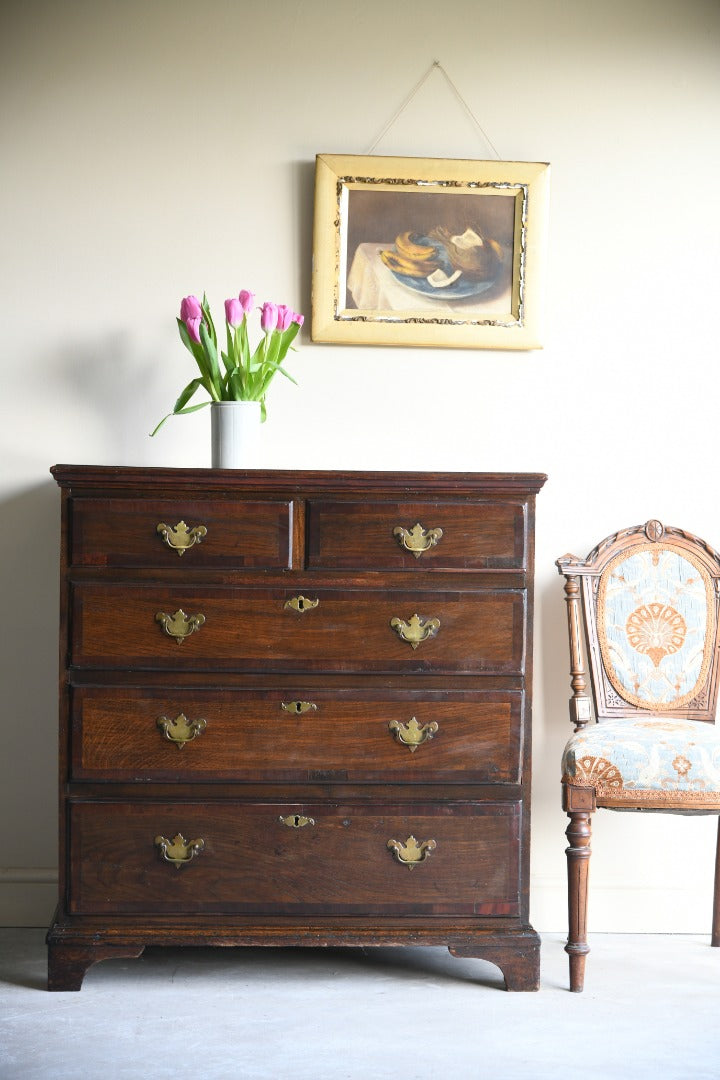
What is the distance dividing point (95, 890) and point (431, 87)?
2.39 meters

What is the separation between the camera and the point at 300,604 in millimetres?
2521

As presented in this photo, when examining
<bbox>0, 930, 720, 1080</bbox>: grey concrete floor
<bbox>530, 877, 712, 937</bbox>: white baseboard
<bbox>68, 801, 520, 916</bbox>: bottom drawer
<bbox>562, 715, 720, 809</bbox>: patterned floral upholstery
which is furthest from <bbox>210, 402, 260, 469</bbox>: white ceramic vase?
<bbox>530, 877, 712, 937</bbox>: white baseboard

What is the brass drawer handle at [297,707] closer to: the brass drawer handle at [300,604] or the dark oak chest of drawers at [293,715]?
the dark oak chest of drawers at [293,715]

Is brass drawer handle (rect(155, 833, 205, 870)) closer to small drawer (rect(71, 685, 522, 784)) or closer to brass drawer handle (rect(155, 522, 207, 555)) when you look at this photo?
small drawer (rect(71, 685, 522, 784))

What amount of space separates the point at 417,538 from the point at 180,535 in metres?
0.57

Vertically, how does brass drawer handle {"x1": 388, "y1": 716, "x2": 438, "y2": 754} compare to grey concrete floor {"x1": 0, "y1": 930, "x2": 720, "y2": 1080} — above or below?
above

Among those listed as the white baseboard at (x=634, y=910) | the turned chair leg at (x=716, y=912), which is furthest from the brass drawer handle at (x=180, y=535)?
the turned chair leg at (x=716, y=912)

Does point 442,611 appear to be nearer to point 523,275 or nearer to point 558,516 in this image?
point 558,516

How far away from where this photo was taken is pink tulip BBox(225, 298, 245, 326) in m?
2.76

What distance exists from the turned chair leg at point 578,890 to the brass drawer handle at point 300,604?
818 mm

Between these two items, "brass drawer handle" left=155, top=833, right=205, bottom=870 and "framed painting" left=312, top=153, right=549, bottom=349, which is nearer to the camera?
"brass drawer handle" left=155, top=833, right=205, bottom=870

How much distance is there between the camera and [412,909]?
2531 millimetres

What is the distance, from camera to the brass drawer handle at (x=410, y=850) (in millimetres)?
2525

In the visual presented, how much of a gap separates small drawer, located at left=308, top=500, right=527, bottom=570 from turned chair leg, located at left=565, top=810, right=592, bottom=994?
658 millimetres
